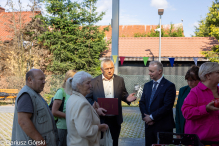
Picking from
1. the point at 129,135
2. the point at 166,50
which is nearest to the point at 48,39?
the point at 166,50

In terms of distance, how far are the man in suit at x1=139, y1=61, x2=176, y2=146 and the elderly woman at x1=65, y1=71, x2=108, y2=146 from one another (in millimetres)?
1261

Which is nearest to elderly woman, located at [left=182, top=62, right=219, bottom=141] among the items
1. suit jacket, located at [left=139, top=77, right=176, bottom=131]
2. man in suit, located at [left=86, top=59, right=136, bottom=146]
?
suit jacket, located at [left=139, top=77, right=176, bottom=131]

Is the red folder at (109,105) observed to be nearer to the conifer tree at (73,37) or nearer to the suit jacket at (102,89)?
the suit jacket at (102,89)

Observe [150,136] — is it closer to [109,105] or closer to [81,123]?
[109,105]

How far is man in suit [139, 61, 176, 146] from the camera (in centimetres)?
360

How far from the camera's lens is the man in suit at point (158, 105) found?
142 inches

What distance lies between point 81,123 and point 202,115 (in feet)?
4.65

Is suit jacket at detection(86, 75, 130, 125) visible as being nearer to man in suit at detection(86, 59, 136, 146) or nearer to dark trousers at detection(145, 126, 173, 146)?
man in suit at detection(86, 59, 136, 146)

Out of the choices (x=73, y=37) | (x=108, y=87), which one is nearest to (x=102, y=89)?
(x=108, y=87)

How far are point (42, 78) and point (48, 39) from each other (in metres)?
16.8

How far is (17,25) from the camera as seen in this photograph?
63.8 feet

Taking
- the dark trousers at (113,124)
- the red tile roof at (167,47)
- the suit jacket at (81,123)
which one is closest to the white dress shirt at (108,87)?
the dark trousers at (113,124)

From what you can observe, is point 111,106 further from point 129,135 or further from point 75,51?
point 75,51

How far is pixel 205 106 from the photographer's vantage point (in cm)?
244
